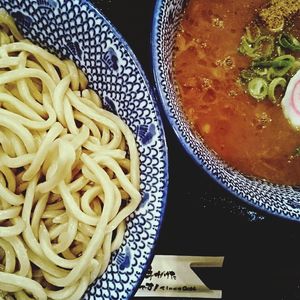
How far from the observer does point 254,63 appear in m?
2.06

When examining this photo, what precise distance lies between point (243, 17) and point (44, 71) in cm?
75

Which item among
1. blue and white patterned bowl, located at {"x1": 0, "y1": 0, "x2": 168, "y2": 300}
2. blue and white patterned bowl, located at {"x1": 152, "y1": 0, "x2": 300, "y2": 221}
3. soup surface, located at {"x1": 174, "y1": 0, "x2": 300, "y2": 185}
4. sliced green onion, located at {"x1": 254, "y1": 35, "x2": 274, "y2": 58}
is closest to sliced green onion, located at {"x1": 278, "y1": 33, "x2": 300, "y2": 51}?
sliced green onion, located at {"x1": 254, "y1": 35, "x2": 274, "y2": 58}

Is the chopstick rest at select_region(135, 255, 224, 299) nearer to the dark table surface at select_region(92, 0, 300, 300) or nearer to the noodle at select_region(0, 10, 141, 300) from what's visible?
the dark table surface at select_region(92, 0, 300, 300)

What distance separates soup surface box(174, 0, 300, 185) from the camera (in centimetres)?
201

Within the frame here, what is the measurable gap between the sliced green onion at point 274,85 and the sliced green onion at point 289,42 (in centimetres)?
12

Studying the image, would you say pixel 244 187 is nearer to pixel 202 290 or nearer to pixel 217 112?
pixel 217 112

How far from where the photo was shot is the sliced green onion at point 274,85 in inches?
80.7

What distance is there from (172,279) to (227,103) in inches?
26.4

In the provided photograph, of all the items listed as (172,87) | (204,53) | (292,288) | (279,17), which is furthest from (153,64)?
(292,288)

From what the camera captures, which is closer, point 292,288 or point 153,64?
point 153,64

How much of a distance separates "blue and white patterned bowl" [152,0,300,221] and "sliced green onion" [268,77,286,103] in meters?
0.30

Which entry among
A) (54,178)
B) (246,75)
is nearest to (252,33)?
(246,75)

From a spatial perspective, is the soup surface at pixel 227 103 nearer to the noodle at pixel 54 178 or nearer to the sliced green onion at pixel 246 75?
the sliced green onion at pixel 246 75

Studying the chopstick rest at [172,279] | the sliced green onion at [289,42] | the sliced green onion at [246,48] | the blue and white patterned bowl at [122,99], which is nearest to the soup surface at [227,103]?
the sliced green onion at [246,48]
